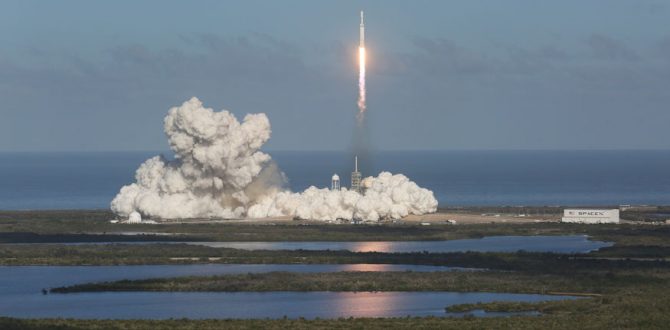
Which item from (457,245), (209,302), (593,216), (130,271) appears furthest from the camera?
(593,216)

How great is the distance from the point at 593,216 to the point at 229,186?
3291cm

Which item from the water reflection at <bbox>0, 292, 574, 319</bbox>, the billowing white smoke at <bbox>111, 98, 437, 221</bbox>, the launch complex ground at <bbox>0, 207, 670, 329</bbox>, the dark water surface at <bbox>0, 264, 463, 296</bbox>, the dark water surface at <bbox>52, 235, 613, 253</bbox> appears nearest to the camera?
the launch complex ground at <bbox>0, 207, 670, 329</bbox>

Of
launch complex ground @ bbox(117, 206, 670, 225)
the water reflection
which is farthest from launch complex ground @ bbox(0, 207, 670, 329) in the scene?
the water reflection

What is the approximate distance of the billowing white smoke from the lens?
A: 132 metres

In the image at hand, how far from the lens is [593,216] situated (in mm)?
136375

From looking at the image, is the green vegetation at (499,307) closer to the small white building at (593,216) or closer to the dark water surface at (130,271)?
the dark water surface at (130,271)

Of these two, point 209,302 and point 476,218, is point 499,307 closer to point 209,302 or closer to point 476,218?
point 209,302

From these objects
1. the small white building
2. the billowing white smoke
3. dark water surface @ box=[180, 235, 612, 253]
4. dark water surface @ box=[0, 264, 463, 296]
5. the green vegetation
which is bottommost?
the green vegetation

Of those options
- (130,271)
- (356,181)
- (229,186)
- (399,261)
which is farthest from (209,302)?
(356,181)

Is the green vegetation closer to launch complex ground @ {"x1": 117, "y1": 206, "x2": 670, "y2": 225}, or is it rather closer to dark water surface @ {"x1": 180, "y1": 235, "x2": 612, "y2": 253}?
dark water surface @ {"x1": 180, "y1": 235, "x2": 612, "y2": 253}

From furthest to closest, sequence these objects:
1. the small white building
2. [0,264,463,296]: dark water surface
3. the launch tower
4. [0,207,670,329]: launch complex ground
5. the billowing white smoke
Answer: the launch tower
the small white building
the billowing white smoke
[0,264,463,296]: dark water surface
[0,207,670,329]: launch complex ground

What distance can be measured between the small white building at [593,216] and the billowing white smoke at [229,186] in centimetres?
1287

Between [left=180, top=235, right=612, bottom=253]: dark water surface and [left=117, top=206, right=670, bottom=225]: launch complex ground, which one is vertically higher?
[left=117, top=206, right=670, bottom=225]: launch complex ground

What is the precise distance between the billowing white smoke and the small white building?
12.9 m
